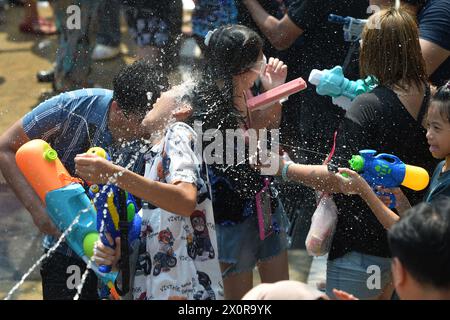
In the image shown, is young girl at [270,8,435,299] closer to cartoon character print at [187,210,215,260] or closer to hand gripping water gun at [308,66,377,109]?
hand gripping water gun at [308,66,377,109]

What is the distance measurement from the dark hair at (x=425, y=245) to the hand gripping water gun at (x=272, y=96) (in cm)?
136

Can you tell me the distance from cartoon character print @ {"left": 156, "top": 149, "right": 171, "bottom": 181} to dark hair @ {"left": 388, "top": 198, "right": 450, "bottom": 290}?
2.81ft

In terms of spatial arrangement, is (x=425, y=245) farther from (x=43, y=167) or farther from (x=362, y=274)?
(x=43, y=167)

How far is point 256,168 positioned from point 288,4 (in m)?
1.60

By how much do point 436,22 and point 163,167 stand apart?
159 cm

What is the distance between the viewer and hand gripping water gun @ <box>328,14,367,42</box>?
4324 mm

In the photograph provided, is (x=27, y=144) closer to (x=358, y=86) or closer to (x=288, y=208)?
(x=358, y=86)

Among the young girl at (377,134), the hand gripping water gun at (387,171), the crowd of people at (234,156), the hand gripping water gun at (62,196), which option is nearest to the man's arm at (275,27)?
the crowd of people at (234,156)

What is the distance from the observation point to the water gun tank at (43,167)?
3139 mm

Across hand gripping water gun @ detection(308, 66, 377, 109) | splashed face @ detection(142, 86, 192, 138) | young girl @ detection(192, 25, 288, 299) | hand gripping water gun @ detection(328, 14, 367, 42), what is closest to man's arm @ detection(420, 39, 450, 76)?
hand gripping water gun @ detection(308, 66, 377, 109)

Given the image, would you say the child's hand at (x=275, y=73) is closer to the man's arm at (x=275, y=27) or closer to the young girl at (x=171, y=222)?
the man's arm at (x=275, y=27)

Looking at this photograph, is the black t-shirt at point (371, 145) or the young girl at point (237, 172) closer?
the black t-shirt at point (371, 145)

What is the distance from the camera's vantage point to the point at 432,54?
3914 millimetres
